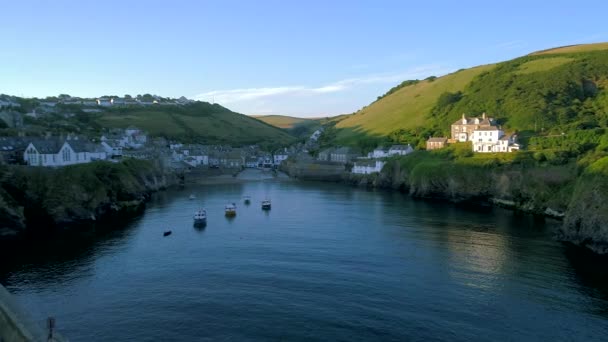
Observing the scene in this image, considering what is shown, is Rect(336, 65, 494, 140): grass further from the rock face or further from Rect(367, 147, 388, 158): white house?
the rock face

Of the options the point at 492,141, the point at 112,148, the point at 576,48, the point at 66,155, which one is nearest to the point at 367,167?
the point at 492,141

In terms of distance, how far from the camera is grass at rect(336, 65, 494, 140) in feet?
506

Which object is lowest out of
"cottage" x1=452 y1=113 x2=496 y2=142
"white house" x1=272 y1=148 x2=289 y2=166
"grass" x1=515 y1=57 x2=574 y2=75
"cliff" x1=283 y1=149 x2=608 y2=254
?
"cliff" x1=283 y1=149 x2=608 y2=254

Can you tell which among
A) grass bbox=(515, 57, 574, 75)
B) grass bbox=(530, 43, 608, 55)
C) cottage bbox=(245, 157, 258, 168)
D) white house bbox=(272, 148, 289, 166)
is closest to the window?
cottage bbox=(245, 157, 258, 168)

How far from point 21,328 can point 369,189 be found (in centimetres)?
8702

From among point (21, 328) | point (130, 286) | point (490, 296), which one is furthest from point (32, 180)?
point (490, 296)

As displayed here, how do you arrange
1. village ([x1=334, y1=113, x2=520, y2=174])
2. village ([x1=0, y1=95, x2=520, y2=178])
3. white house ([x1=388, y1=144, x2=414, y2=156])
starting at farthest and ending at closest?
white house ([x1=388, y1=144, x2=414, y2=156]), village ([x1=334, y1=113, x2=520, y2=174]), village ([x1=0, y1=95, x2=520, y2=178])

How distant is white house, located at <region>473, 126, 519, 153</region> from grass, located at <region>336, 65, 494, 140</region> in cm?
4551

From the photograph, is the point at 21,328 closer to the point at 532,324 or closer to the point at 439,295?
the point at 439,295

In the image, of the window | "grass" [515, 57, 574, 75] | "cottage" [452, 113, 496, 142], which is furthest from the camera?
"grass" [515, 57, 574, 75]

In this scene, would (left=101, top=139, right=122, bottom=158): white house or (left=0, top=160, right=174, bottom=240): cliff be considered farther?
(left=101, top=139, right=122, bottom=158): white house

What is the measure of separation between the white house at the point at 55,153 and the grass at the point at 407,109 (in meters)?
97.8

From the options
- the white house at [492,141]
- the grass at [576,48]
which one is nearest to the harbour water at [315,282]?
the white house at [492,141]

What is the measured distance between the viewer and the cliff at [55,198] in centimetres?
5297
